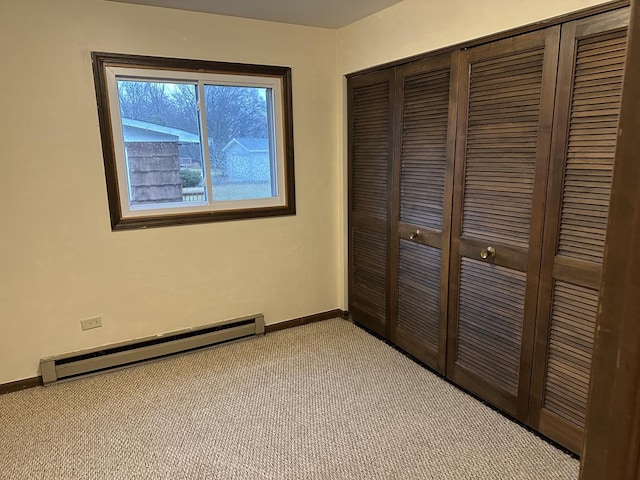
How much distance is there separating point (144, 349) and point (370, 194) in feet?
6.36

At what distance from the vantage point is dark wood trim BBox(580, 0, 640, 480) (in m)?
0.43

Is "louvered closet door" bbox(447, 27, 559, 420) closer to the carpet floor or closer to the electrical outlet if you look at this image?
the carpet floor

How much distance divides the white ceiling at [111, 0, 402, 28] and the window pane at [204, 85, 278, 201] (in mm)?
482

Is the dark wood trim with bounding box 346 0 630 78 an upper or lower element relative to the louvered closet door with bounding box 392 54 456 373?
upper

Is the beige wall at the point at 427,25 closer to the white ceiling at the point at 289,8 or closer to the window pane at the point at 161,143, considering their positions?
the white ceiling at the point at 289,8

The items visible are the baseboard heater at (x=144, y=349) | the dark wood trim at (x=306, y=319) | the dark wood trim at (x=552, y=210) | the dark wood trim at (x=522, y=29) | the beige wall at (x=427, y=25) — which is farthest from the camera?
the dark wood trim at (x=306, y=319)

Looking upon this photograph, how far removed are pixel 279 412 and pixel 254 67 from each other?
7.46 feet

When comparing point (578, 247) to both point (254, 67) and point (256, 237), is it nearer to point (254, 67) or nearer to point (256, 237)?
point (256, 237)

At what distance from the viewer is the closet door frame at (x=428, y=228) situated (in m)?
2.39

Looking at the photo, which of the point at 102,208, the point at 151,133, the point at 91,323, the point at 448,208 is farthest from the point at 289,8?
the point at 91,323

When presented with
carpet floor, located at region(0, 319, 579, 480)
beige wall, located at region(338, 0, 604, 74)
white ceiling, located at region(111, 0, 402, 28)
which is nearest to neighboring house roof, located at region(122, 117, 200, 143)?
white ceiling, located at region(111, 0, 402, 28)

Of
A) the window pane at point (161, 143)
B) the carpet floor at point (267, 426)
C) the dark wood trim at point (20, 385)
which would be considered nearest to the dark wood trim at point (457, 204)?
the carpet floor at point (267, 426)

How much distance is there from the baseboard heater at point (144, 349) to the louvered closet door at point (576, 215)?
203 cm

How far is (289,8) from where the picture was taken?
269 cm
